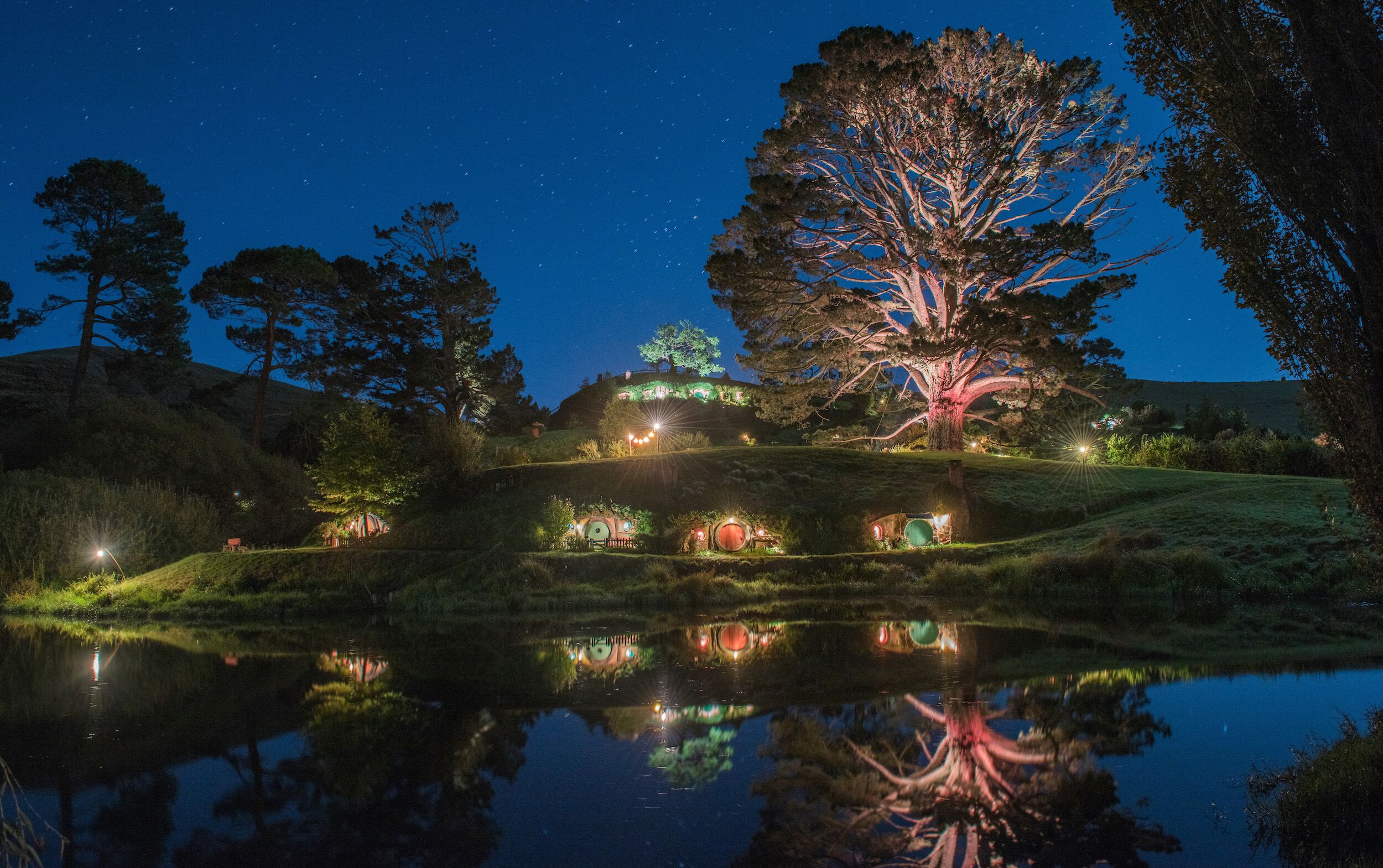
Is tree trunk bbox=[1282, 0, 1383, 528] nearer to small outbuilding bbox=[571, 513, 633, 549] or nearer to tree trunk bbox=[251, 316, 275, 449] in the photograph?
small outbuilding bbox=[571, 513, 633, 549]

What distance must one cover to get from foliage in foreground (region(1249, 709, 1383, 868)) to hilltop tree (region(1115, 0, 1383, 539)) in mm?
2049

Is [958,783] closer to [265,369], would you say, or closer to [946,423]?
[946,423]

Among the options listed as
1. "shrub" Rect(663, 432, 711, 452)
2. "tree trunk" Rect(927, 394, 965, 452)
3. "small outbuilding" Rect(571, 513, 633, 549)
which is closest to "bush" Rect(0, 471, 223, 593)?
"small outbuilding" Rect(571, 513, 633, 549)

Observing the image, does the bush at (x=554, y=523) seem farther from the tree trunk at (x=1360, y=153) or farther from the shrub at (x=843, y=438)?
the tree trunk at (x=1360, y=153)

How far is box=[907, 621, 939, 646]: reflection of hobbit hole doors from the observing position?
42.7 ft

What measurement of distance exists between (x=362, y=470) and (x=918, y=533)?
63.1 ft

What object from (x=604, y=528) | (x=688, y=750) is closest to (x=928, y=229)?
(x=604, y=528)


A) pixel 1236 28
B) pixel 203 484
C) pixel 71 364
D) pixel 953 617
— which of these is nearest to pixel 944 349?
pixel 953 617

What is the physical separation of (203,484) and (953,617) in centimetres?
3593

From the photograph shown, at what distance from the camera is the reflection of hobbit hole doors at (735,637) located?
12945mm

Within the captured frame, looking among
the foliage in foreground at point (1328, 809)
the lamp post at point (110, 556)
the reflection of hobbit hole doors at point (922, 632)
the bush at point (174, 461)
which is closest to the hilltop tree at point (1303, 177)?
the foliage in foreground at point (1328, 809)

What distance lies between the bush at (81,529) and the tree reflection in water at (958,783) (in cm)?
2558

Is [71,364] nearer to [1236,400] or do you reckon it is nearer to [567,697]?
[567,697]

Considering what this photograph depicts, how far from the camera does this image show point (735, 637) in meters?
14.0
